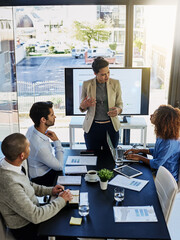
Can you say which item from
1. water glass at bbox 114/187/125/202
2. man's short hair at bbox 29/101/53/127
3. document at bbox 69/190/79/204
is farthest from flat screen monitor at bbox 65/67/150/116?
water glass at bbox 114/187/125/202

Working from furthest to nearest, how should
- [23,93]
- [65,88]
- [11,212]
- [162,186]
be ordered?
[23,93]
[65,88]
[162,186]
[11,212]

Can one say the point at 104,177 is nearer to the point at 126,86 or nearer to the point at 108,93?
the point at 108,93

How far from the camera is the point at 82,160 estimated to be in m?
2.99

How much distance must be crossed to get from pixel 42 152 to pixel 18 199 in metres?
0.74

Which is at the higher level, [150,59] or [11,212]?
[150,59]

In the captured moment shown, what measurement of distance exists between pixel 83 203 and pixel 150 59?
3.16 m

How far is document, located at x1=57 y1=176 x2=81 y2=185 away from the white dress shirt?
16 centimetres

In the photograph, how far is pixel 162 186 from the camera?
253 cm

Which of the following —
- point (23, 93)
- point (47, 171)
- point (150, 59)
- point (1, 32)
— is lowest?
point (47, 171)

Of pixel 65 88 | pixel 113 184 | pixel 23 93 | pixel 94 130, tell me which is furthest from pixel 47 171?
pixel 23 93

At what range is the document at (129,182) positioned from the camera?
2.49 m

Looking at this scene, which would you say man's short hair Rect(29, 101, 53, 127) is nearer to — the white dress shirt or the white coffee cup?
the white dress shirt

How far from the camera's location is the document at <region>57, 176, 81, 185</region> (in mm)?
2549

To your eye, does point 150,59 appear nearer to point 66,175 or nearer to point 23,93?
point 23,93
